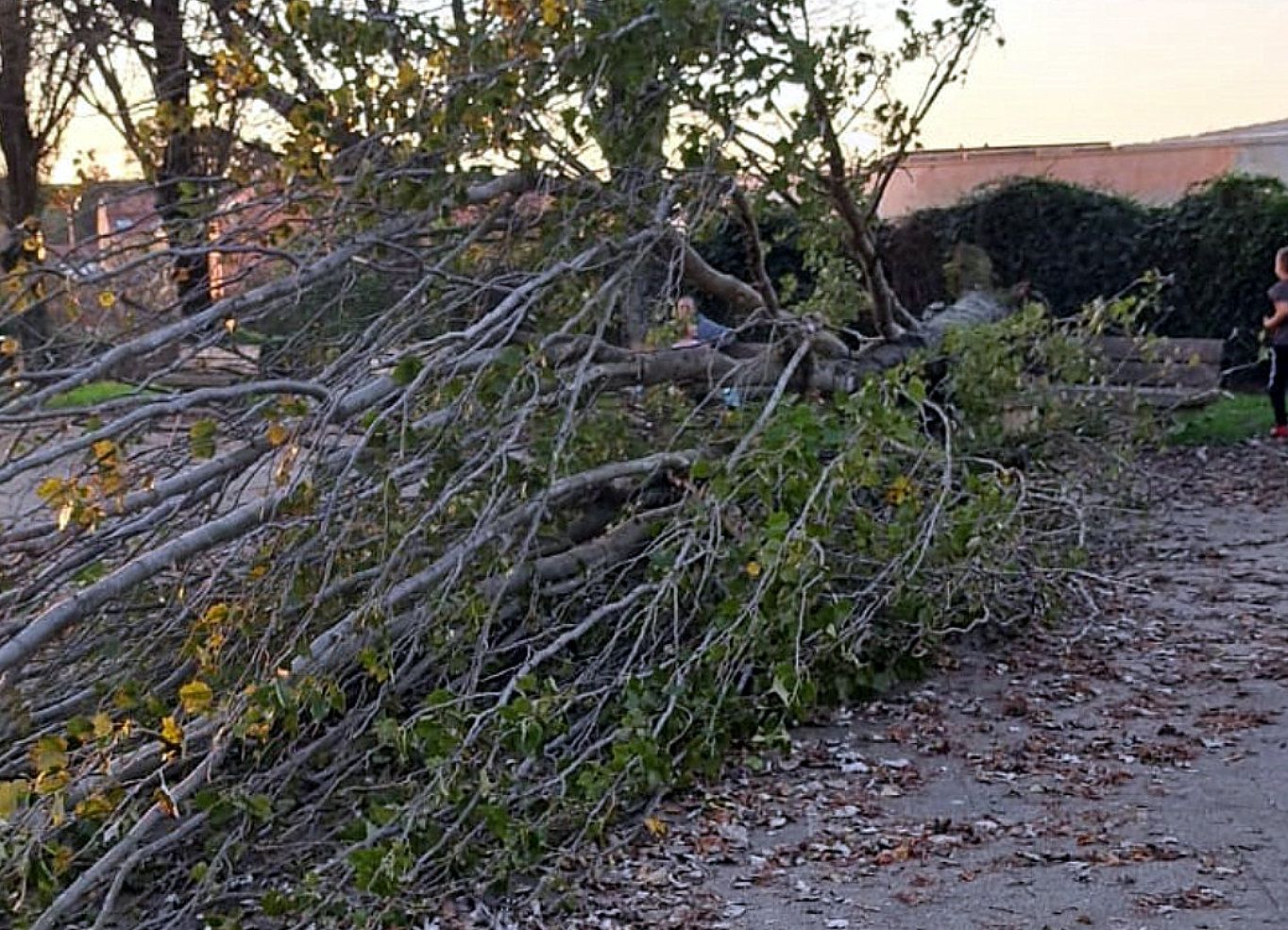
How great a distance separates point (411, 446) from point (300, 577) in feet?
1.99

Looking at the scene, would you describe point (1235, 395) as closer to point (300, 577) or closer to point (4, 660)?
point (300, 577)

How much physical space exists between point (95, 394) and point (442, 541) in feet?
3.93

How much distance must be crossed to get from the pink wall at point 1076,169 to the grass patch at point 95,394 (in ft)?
38.9

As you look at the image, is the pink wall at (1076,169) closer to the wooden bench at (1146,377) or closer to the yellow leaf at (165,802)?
the wooden bench at (1146,377)

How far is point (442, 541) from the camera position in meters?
4.98

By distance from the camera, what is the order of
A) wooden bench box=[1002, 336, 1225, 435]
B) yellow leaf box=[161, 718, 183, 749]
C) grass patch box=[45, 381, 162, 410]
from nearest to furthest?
yellow leaf box=[161, 718, 183, 749], grass patch box=[45, 381, 162, 410], wooden bench box=[1002, 336, 1225, 435]

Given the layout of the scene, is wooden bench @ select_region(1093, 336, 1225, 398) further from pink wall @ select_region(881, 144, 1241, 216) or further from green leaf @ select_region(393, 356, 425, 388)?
green leaf @ select_region(393, 356, 425, 388)

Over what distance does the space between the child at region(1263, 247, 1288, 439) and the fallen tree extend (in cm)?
539

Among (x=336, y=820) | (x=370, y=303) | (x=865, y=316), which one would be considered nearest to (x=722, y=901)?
(x=336, y=820)

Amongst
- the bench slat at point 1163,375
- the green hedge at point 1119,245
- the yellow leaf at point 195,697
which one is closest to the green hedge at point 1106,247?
the green hedge at point 1119,245

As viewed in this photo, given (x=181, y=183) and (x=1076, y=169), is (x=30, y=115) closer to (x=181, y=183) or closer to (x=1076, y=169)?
(x=181, y=183)

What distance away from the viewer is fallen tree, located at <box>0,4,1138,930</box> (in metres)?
4.09

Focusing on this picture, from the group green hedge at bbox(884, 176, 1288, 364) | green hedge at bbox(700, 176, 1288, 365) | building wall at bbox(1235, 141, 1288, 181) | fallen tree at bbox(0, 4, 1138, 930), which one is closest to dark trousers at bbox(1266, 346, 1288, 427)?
green hedge at bbox(884, 176, 1288, 364)

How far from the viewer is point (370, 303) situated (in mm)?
5867
